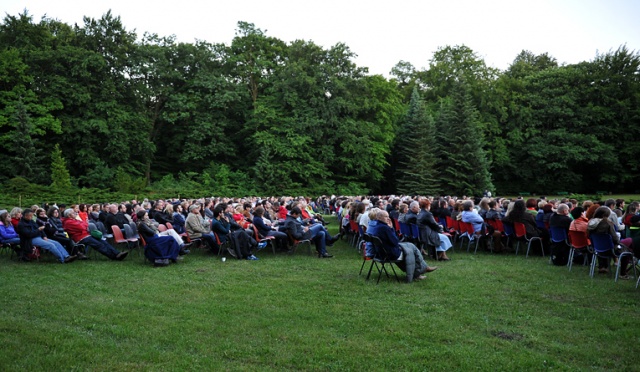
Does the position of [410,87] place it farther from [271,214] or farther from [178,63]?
[271,214]

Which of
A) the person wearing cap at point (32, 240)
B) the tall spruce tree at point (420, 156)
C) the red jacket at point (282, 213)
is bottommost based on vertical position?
the person wearing cap at point (32, 240)

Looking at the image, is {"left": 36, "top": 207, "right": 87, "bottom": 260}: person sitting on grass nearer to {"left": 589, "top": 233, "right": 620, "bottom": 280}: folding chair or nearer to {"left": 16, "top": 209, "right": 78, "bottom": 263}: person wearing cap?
{"left": 16, "top": 209, "right": 78, "bottom": 263}: person wearing cap

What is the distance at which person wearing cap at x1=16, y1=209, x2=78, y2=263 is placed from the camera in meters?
9.78

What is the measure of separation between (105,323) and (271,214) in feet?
33.2

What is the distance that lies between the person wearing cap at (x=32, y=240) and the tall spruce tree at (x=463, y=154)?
29363 mm

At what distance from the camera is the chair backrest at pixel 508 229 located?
1104 cm

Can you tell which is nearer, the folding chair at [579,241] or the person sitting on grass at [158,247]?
the folding chair at [579,241]

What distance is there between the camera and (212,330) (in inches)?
209

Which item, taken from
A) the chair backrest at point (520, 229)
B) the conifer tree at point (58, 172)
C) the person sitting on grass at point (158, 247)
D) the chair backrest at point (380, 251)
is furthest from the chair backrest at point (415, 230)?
the conifer tree at point (58, 172)

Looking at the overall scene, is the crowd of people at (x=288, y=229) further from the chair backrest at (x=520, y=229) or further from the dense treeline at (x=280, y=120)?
the dense treeline at (x=280, y=120)

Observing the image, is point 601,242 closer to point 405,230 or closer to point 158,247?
point 405,230

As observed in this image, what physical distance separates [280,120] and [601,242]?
31.3 metres

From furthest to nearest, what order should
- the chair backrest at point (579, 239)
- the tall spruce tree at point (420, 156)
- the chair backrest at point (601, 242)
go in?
the tall spruce tree at point (420, 156) → the chair backrest at point (579, 239) → the chair backrest at point (601, 242)

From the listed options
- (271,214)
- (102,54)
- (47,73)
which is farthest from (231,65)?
(271,214)
